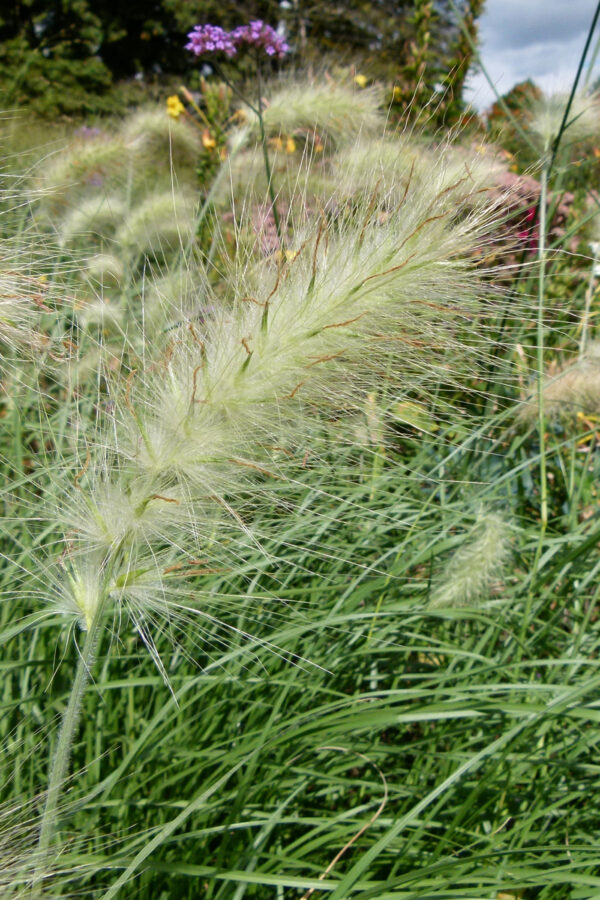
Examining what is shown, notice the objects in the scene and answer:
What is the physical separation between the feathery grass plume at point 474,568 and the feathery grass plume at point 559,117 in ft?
4.34

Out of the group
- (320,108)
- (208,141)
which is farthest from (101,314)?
(208,141)

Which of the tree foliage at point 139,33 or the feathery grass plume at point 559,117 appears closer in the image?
the feathery grass plume at point 559,117

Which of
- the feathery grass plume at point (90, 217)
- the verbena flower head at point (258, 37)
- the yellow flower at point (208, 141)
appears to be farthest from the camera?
the yellow flower at point (208, 141)

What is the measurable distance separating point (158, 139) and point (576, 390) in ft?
8.49

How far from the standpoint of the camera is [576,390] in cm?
201

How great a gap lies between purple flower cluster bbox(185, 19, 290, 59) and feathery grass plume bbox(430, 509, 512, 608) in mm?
2413

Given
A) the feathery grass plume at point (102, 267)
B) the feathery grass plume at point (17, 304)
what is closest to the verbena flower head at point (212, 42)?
the feathery grass plume at point (102, 267)

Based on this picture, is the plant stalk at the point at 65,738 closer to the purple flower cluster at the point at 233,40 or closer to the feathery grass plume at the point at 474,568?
the feathery grass plume at the point at 474,568

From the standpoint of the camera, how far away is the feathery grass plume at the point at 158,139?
316 centimetres

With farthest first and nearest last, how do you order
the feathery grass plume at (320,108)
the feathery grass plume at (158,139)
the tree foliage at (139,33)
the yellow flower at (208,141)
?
the tree foliage at (139,33) < the yellow flower at (208,141) < the feathery grass plume at (158,139) < the feathery grass plume at (320,108)

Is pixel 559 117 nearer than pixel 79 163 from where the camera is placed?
Yes

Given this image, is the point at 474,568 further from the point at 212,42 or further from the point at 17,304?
the point at 212,42

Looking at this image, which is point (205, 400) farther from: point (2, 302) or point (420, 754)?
point (420, 754)

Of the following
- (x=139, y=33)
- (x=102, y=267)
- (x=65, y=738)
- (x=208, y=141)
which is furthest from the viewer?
(x=139, y=33)
